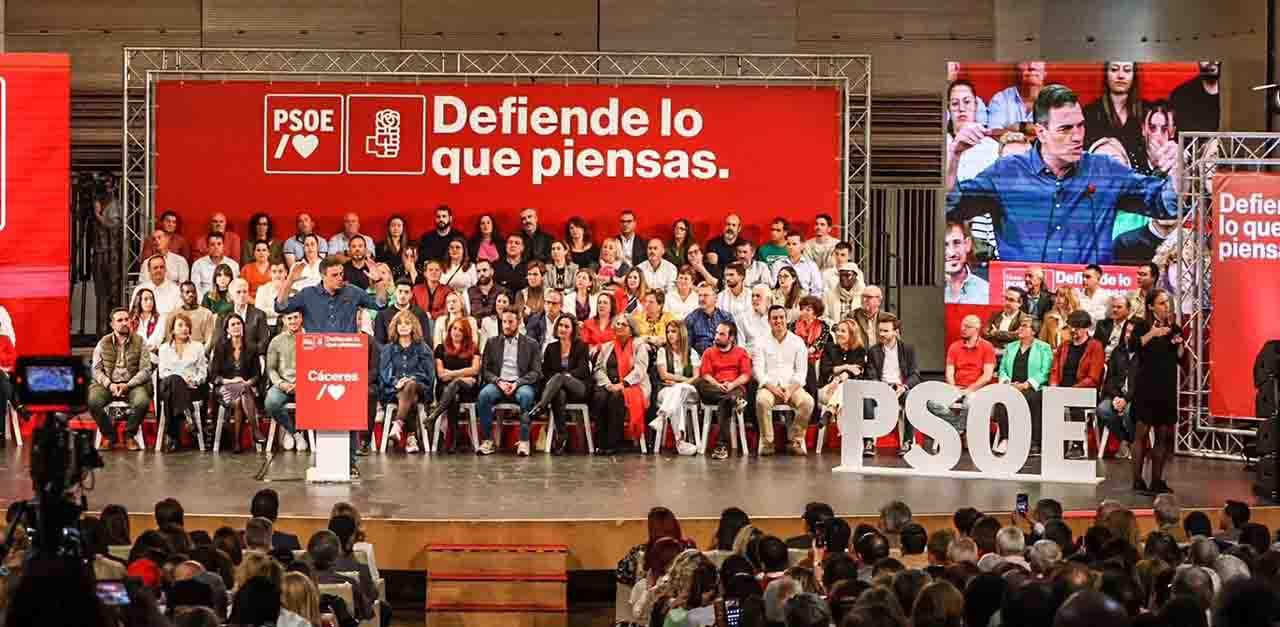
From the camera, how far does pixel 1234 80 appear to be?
55.5 feet

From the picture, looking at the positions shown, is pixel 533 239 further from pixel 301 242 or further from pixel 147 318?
pixel 147 318

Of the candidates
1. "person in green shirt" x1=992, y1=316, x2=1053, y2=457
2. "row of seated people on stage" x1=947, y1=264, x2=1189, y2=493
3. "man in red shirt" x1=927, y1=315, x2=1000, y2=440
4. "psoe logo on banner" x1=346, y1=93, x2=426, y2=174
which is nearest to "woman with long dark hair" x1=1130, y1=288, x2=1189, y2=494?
"row of seated people on stage" x1=947, y1=264, x2=1189, y2=493

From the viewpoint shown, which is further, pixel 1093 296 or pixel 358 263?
pixel 358 263

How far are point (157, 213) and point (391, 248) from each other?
1890 millimetres

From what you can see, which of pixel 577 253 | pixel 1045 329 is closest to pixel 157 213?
pixel 577 253

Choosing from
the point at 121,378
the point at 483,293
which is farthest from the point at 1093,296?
the point at 121,378

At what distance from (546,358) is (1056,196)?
14.1 feet

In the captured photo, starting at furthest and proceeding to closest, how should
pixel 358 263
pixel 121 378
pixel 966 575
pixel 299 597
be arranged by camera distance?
pixel 358 263, pixel 121 378, pixel 966 575, pixel 299 597

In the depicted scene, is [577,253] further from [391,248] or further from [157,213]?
[157,213]

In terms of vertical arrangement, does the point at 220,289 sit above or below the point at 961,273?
below

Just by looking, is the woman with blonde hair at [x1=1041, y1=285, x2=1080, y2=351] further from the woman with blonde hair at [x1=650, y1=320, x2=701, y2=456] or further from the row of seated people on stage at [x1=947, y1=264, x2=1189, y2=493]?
the woman with blonde hair at [x1=650, y1=320, x2=701, y2=456]

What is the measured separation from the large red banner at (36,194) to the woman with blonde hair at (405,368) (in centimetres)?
254

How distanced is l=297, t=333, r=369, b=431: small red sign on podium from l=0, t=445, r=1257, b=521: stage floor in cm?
48

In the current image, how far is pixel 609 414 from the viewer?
13375 millimetres
